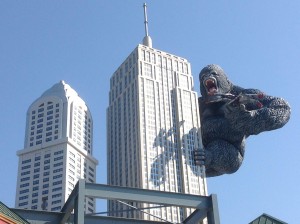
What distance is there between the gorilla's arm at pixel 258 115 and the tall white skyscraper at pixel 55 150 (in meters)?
83.1

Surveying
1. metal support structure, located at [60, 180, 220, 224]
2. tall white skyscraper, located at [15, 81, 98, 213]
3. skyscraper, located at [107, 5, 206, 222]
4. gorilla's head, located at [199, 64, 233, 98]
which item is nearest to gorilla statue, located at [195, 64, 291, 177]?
gorilla's head, located at [199, 64, 233, 98]

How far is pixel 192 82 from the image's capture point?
16338 centimetres

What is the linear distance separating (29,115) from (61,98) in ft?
41.5

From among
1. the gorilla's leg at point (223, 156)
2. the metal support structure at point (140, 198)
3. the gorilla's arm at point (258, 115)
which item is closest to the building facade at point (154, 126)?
the gorilla's leg at point (223, 156)

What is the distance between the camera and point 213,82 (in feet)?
254

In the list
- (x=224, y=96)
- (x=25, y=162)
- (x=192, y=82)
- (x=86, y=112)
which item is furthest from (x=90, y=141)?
(x=224, y=96)

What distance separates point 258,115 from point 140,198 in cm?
4879

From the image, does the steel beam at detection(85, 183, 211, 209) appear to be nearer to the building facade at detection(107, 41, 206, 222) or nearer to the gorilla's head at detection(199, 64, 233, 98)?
the gorilla's head at detection(199, 64, 233, 98)

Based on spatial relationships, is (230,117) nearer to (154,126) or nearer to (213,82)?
(213,82)

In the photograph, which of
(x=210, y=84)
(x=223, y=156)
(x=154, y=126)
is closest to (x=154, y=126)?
(x=154, y=126)

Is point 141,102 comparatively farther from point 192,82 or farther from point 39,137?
point 39,137

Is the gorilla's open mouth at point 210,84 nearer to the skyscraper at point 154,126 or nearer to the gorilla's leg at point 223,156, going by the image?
the gorilla's leg at point 223,156

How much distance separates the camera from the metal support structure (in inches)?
1120

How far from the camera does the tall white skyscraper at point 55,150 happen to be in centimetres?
15438
